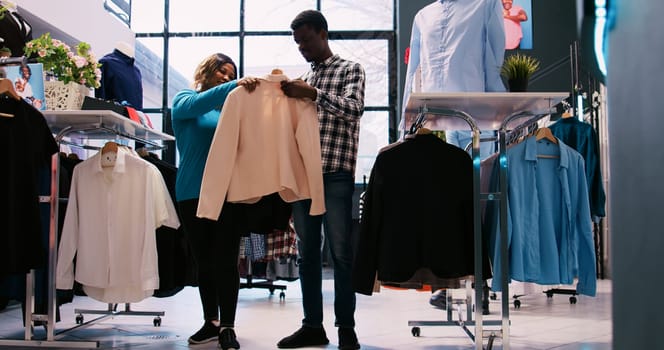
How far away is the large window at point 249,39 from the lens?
8.62 metres

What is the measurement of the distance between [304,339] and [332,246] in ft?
1.46

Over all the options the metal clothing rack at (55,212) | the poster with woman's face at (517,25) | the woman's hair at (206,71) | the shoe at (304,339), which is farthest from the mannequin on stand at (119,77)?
the poster with woman's face at (517,25)

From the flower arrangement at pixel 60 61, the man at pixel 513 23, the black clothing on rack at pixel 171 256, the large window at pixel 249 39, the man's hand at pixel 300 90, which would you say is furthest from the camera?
the large window at pixel 249 39

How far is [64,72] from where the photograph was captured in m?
3.27

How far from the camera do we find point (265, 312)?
423 centimetres

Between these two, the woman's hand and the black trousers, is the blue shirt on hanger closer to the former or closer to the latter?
the woman's hand

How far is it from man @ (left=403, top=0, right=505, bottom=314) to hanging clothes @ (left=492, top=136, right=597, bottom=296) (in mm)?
539

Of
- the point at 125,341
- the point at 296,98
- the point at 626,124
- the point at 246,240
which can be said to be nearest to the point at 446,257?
the point at 296,98

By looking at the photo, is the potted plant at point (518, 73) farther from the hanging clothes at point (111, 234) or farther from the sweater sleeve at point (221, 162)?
the hanging clothes at point (111, 234)

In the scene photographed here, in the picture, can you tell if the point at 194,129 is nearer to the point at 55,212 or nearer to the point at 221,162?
the point at 221,162

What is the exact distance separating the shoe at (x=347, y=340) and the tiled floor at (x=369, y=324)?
98 millimetres

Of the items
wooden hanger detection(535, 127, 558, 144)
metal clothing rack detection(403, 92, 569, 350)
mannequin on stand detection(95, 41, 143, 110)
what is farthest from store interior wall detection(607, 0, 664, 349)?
mannequin on stand detection(95, 41, 143, 110)

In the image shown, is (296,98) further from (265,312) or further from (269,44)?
(269,44)

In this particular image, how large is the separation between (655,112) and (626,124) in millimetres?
62
